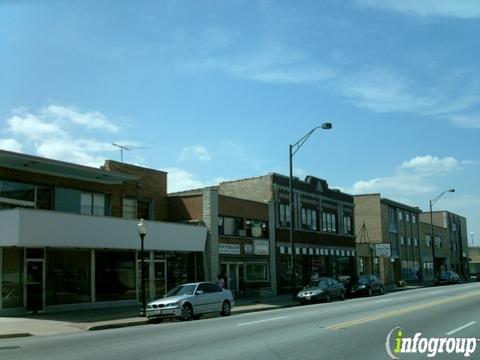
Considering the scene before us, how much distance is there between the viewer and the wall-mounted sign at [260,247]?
39.3m

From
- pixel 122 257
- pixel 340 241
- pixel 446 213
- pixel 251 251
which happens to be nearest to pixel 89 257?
pixel 122 257

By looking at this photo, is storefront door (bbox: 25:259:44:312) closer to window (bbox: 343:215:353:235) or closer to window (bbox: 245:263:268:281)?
window (bbox: 245:263:268:281)

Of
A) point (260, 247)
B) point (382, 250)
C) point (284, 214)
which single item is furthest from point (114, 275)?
point (382, 250)

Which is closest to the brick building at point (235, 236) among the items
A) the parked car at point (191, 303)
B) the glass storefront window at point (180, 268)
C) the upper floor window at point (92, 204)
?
the glass storefront window at point (180, 268)

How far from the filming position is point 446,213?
97.3 metres

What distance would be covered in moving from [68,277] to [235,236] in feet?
42.5

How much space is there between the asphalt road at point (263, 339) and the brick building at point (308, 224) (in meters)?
22.0

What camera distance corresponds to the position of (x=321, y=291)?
109ft

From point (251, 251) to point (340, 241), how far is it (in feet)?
55.5

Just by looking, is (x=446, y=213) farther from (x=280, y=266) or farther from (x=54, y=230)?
(x=54, y=230)

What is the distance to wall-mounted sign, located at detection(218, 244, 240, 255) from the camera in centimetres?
3566

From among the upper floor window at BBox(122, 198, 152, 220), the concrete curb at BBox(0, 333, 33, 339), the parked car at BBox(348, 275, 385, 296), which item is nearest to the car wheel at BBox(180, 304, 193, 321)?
the concrete curb at BBox(0, 333, 33, 339)

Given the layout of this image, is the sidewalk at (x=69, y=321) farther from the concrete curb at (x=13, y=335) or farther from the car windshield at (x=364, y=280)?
the car windshield at (x=364, y=280)

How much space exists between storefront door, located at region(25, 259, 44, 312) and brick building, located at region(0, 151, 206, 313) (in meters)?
0.04
